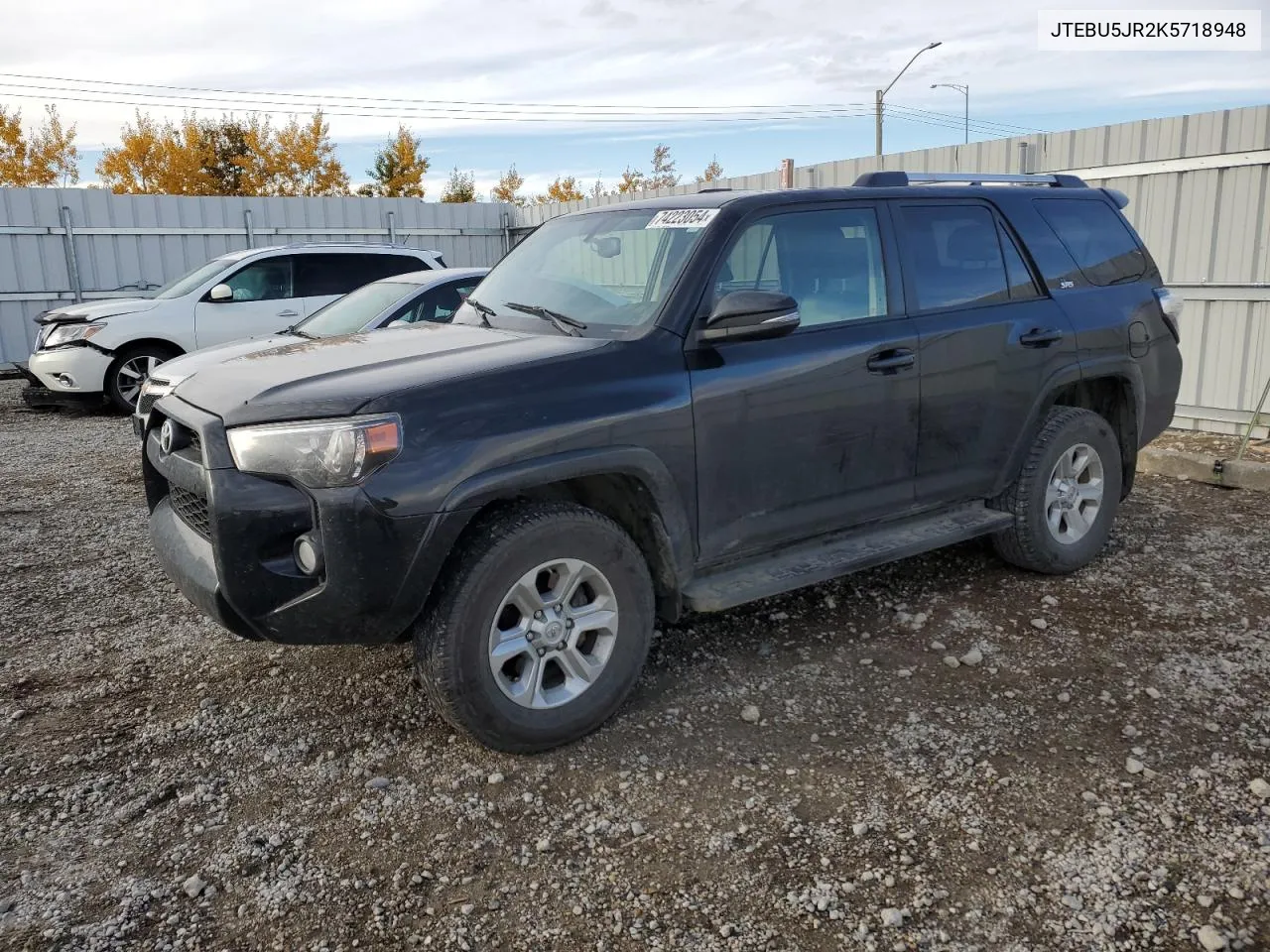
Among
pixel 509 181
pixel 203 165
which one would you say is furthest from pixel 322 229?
pixel 509 181

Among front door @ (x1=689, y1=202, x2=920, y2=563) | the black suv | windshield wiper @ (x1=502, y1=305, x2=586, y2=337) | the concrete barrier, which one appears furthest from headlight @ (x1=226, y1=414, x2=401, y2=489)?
the concrete barrier

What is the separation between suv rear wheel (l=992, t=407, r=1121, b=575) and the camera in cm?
469

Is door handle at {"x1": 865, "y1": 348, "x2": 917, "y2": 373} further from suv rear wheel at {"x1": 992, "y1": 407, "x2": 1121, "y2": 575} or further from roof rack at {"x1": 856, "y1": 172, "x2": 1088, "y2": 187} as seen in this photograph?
suv rear wheel at {"x1": 992, "y1": 407, "x2": 1121, "y2": 575}

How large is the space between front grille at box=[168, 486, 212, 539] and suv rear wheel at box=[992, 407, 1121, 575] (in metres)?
3.53

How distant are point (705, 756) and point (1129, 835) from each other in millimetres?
1298

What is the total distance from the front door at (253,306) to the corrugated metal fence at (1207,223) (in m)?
8.17

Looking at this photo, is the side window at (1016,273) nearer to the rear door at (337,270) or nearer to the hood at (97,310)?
the rear door at (337,270)

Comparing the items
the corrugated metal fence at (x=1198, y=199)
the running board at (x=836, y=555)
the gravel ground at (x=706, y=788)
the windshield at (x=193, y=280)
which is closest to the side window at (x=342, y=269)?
the windshield at (x=193, y=280)

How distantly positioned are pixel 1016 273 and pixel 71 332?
972cm

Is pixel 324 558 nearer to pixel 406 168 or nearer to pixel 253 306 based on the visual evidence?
pixel 253 306

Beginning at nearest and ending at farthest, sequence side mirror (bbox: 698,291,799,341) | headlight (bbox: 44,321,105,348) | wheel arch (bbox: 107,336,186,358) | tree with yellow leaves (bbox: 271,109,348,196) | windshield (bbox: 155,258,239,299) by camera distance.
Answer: side mirror (bbox: 698,291,799,341) < headlight (bbox: 44,321,105,348) < wheel arch (bbox: 107,336,186,358) < windshield (bbox: 155,258,239,299) < tree with yellow leaves (bbox: 271,109,348,196)

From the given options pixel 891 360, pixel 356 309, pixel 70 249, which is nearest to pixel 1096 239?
pixel 891 360

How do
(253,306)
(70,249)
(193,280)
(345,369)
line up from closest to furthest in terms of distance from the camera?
(345,369), (253,306), (193,280), (70,249)

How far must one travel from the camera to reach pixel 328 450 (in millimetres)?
2936
